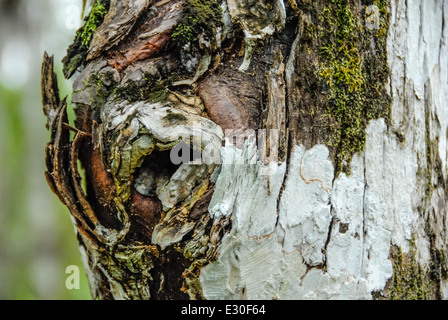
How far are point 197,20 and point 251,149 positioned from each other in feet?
0.97

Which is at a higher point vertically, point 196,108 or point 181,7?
point 181,7

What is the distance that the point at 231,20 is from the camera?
0.71 m

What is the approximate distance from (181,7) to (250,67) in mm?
194

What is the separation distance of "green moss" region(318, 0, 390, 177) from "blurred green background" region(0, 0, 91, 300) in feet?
14.5

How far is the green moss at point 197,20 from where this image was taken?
71 cm

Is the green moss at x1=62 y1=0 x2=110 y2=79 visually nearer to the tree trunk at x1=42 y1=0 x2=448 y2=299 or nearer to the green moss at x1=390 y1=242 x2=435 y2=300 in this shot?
the tree trunk at x1=42 y1=0 x2=448 y2=299

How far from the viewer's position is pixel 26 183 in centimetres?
501

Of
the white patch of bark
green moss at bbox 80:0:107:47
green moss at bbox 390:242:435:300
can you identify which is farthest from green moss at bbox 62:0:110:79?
green moss at bbox 390:242:435:300

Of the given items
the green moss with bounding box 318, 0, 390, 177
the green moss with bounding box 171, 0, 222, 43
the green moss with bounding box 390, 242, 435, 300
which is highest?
the green moss with bounding box 171, 0, 222, 43

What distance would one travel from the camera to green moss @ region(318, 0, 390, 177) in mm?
710
